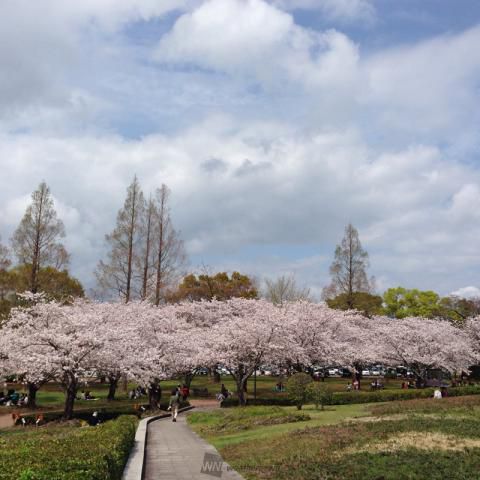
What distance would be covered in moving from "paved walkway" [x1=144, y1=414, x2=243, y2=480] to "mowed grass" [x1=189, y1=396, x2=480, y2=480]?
48 centimetres

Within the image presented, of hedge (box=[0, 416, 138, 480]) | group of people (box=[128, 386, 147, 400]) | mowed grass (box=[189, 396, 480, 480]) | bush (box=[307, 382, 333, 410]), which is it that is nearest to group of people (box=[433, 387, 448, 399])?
bush (box=[307, 382, 333, 410])

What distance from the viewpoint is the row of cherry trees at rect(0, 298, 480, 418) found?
30.1 metres

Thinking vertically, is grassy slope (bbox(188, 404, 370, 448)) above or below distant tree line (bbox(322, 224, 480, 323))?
below

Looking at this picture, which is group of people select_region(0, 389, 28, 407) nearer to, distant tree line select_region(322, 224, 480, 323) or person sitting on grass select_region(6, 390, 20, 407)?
person sitting on grass select_region(6, 390, 20, 407)

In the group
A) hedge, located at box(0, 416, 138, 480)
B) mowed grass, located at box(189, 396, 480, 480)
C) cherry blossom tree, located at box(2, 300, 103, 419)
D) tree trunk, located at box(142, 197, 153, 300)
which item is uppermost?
tree trunk, located at box(142, 197, 153, 300)

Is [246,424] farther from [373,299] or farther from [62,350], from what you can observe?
[373,299]

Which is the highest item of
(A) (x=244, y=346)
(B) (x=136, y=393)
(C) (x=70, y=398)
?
(A) (x=244, y=346)

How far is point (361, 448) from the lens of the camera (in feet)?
52.1

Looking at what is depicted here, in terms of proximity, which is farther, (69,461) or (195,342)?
(195,342)

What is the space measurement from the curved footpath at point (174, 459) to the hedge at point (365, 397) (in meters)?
13.0

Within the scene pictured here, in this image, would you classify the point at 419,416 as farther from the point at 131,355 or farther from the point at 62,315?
the point at 62,315

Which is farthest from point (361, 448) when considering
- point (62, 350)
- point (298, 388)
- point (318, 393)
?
point (62, 350)

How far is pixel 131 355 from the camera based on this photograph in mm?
33406

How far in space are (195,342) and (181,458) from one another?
24.3 m
